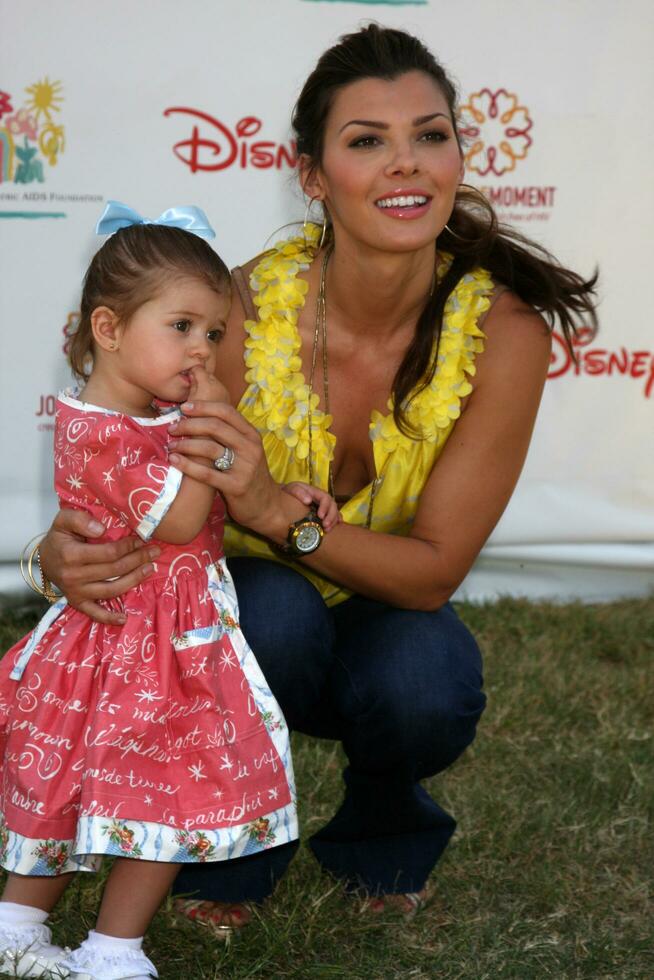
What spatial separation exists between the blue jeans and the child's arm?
0.27 meters

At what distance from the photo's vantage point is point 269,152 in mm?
3639

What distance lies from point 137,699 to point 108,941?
334 millimetres

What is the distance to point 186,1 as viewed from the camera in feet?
11.5

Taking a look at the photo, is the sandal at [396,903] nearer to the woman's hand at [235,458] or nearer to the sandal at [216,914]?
the sandal at [216,914]

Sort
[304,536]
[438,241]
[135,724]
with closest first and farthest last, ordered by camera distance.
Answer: [135,724], [304,536], [438,241]

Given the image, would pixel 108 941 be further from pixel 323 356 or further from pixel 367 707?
pixel 323 356

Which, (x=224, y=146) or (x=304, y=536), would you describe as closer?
(x=304, y=536)

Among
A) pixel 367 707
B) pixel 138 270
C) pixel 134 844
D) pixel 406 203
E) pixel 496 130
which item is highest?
pixel 496 130

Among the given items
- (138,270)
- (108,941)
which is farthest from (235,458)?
(108,941)

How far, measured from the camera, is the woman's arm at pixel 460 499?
2.14 m

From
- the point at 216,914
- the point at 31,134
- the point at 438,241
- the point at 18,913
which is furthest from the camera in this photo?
the point at 31,134

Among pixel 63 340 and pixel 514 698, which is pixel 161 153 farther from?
pixel 514 698

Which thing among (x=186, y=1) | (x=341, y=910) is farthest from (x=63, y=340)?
(x=341, y=910)

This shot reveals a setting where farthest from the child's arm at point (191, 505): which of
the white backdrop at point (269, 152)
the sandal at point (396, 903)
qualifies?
the white backdrop at point (269, 152)
